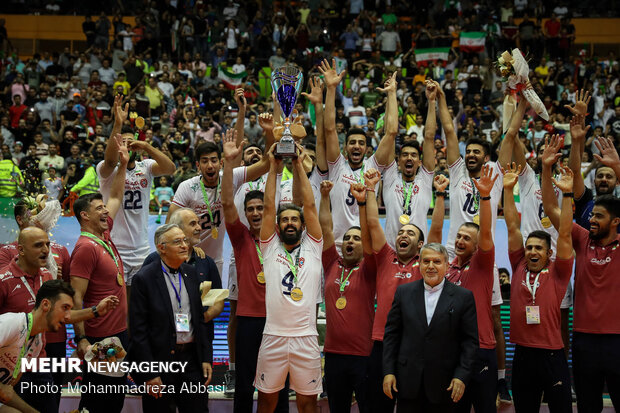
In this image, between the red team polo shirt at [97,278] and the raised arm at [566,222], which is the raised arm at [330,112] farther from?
the red team polo shirt at [97,278]

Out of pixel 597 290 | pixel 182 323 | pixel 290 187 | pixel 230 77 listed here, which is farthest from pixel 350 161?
pixel 230 77

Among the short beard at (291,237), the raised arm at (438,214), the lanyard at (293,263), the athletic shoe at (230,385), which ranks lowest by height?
the athletic shoe at (230,385)

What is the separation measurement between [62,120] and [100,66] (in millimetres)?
3445

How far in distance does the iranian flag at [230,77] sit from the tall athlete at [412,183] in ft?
39.6

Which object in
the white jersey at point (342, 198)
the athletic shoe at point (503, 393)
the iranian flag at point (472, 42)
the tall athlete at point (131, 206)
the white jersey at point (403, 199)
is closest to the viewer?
the athletic shoe at point (503, 393)

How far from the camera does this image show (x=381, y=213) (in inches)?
491

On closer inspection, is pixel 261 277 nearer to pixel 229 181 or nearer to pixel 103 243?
pixel 229 181

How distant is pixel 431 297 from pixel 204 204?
2624mm

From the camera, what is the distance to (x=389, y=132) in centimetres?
767

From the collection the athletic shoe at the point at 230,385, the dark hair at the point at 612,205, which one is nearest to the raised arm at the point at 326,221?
the athletic shoe at the point at 230,385

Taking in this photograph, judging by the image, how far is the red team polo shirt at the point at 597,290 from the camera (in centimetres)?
630

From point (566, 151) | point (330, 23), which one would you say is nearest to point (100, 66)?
point (330, 23)

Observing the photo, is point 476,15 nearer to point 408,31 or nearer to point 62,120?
point 408,31

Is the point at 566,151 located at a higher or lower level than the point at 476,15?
lower
